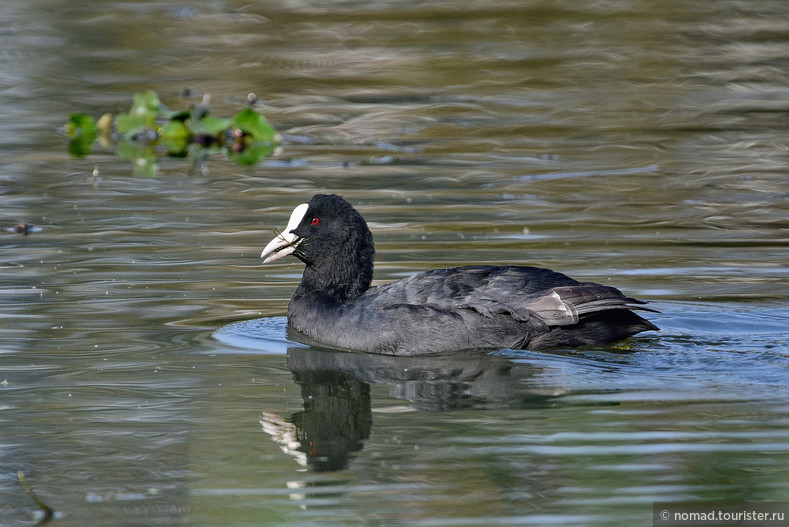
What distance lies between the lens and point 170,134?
46.1 feet

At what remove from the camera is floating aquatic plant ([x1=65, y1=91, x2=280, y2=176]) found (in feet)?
43.5

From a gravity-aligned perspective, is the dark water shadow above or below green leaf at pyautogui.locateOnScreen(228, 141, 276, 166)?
below

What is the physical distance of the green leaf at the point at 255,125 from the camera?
43.3 feet

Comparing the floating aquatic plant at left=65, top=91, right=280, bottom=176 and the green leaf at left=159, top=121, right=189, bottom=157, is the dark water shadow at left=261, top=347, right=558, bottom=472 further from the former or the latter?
the green leaf at left=159, top=121, right=189, bottom=157

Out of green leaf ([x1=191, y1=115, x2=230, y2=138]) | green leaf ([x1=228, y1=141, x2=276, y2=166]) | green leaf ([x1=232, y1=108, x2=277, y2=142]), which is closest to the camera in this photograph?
green leaf ([x1=228, y1=141, x2=276, y2=166])

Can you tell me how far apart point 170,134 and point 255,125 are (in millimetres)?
1328

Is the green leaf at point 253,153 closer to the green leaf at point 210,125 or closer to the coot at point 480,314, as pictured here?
the green leaf at point 210,125

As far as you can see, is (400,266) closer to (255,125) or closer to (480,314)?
(480,314)

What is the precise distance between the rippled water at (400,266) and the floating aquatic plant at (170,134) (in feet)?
1.14

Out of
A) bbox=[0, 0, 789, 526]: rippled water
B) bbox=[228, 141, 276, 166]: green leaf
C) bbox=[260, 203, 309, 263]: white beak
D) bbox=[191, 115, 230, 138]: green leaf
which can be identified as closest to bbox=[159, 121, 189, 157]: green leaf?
bbox=[191, 115, 230, 138]: green leaf

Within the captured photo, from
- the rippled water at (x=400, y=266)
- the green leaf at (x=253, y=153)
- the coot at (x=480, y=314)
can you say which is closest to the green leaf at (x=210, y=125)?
the green leaf at (x=253, y=153)

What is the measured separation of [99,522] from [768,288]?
16.0 ft

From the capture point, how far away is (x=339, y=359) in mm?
7074

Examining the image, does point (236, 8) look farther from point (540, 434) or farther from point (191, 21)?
point (540, 434)
